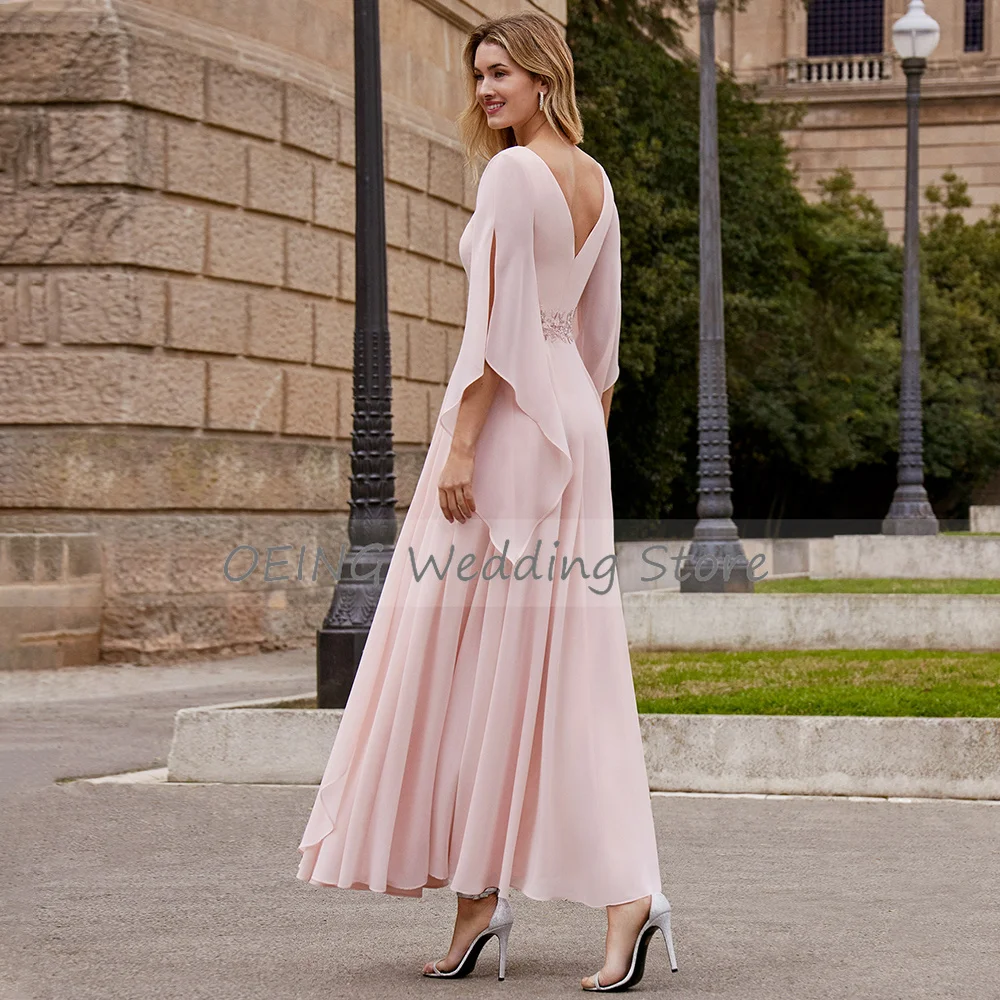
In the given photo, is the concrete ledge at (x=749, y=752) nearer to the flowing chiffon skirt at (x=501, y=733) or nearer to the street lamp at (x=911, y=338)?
the flowing chiffon skirt at (x=501, y=733)

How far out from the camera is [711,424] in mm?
17734

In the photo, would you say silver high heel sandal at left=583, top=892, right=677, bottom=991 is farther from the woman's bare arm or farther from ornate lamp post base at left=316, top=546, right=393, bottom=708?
ornate lamp post base at left=316, top=546, right=393, bottom=708

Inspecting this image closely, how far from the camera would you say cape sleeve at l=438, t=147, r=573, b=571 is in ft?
15.8

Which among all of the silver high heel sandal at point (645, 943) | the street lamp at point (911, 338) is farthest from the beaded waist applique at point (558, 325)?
the street lamp at point (911, 338)

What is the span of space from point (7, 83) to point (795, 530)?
3300 centimetres

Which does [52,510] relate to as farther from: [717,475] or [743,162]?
[743,162]

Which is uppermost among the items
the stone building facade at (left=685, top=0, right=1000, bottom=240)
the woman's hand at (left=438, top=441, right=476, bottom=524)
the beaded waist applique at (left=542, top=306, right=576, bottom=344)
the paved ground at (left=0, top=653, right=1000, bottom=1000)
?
the stone building facade at (left=685, top=0, right=1000, bottom=240)

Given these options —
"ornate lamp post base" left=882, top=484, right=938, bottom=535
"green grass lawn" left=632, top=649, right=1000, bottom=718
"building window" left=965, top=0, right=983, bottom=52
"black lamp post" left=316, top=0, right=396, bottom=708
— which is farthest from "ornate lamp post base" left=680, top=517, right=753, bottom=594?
"building window" left=965, top=0, right=983, bottom=52

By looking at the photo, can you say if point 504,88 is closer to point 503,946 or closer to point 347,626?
point 503,946

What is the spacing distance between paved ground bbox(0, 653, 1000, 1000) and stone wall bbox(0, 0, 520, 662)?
5.52 m

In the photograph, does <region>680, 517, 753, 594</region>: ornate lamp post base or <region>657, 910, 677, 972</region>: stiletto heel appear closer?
<region>657, 910, 677, 972</region>: stiletto heel

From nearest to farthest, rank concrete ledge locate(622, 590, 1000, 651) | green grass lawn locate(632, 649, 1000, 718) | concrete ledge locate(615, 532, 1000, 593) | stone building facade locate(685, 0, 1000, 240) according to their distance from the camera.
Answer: green grass lawn locate(632, 649, 1000, 718) < concrete ledge locate(622, 590, 1000, 651) < concrete ledge locate(615, 532, 1000, 593) < stone building facade locate(685, 0, 1000, 240)

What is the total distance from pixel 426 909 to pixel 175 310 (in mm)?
9212

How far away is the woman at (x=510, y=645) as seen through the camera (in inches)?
185
